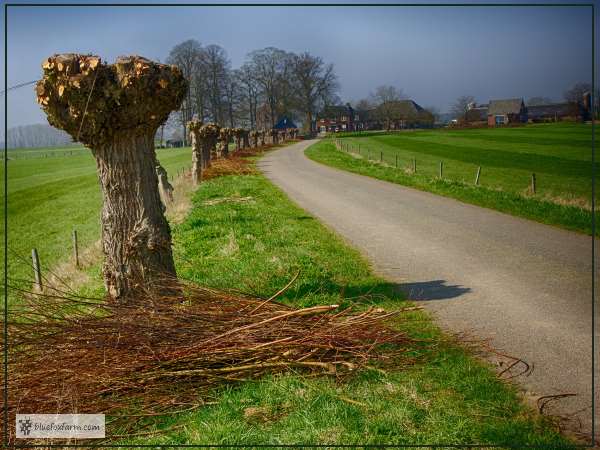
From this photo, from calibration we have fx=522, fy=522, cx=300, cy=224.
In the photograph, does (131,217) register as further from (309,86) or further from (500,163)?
(500,163)

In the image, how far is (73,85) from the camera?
561cm

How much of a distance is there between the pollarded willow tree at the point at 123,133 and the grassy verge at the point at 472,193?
2.26 m

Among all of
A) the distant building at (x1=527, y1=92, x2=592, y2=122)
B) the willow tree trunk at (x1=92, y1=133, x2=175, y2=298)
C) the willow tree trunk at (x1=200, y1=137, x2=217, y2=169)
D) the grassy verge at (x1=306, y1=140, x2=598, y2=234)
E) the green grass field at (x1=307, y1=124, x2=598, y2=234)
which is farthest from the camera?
the willow tree trunk at (x1=200, y1=137, x2=217, y2=169)

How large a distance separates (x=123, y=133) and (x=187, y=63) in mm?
1134

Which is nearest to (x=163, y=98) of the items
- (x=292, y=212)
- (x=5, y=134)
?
(x=5, y=134)

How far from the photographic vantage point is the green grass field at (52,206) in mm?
23562

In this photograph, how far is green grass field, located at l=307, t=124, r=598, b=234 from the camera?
6531mm

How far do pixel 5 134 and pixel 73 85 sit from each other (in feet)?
4.98

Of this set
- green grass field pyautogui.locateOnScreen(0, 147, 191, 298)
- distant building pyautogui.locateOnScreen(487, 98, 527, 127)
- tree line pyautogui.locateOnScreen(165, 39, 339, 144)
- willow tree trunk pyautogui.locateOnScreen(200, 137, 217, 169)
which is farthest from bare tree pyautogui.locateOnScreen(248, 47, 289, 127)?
willow tree trunk pyautogui.locateOnScreen(200, 137, 217, 169)

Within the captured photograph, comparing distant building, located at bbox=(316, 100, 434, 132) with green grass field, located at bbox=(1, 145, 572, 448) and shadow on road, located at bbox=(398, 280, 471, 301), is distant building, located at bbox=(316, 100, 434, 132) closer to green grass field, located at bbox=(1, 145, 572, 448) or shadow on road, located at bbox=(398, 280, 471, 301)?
green grass field, located at bbox=(1, 145, 572, 448)

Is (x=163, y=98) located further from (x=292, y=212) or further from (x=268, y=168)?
(x=292, y=212)

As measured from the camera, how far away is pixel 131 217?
6391mm

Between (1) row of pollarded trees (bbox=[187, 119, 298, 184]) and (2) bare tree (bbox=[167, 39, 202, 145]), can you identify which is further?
(1) row of pollarded trees (bbox=[187, 119, 298, 184])

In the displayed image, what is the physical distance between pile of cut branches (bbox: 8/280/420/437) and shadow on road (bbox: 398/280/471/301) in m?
2.80
